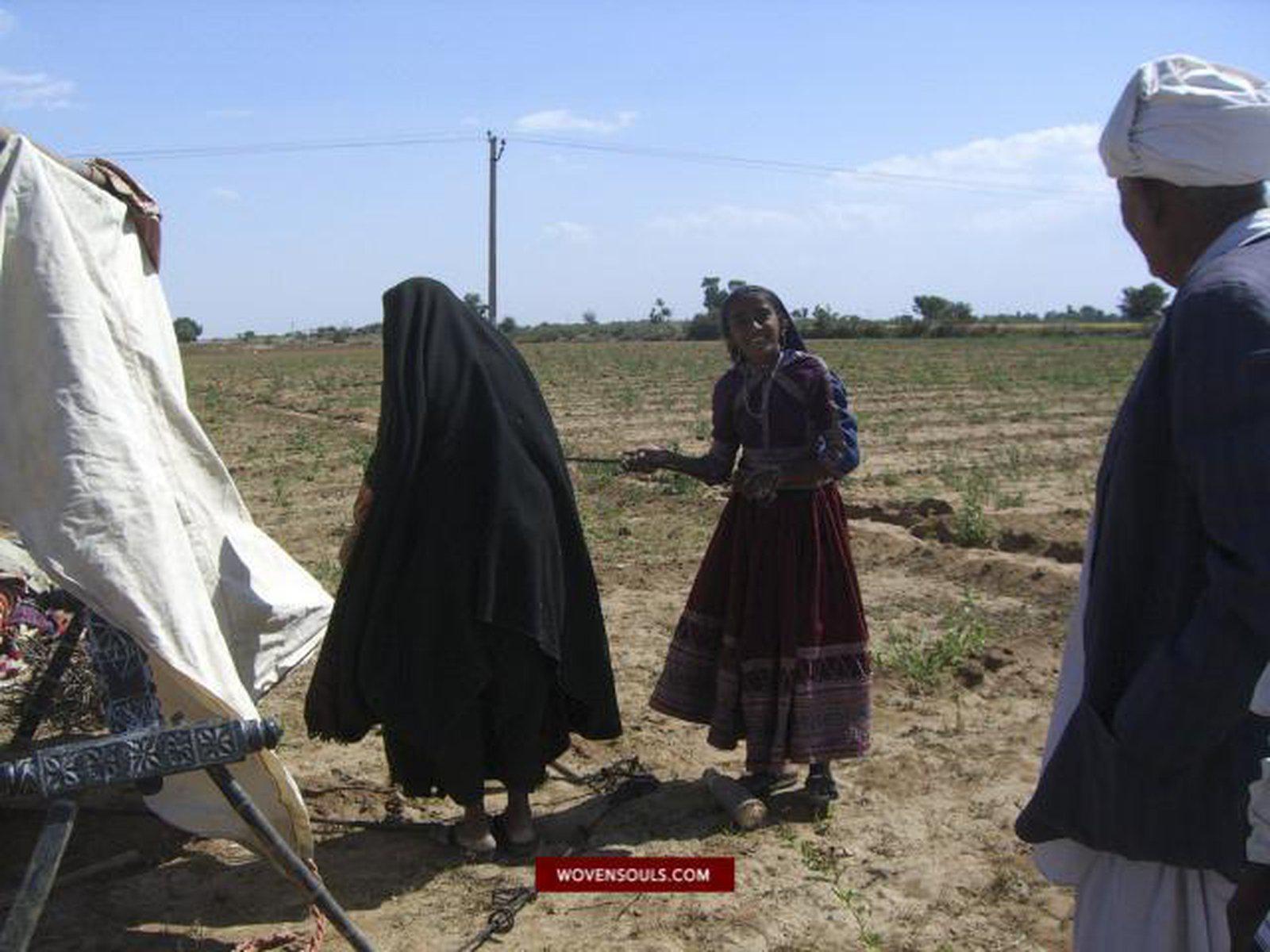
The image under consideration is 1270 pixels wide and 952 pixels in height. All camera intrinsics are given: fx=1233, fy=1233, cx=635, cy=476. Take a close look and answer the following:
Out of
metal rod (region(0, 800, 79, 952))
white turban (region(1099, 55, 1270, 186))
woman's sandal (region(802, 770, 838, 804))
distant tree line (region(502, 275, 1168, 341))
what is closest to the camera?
white turban (region(1099, 55, 1270, 186))

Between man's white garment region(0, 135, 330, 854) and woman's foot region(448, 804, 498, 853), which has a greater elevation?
man's white garment region(0, 135, 330, 854)

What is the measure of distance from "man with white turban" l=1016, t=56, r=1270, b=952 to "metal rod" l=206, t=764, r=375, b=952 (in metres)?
1.53

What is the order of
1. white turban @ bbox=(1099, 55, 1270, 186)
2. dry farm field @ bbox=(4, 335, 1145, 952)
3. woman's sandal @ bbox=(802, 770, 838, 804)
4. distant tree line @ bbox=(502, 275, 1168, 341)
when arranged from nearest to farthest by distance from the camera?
white turban @ bbox=(1099, 55, 1270, 186) < dry farm field @ bbox=(4, 335, 1145, 952) < woman's sandal @ bbox=(802, 770, 838, 804) < distant tree line @ bbox=(502, 275, 1168, 341)

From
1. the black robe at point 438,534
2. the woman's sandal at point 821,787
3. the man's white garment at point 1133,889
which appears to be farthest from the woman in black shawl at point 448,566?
the man's white garment at point 1133,889

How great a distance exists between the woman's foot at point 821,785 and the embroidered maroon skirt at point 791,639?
11 centimetres

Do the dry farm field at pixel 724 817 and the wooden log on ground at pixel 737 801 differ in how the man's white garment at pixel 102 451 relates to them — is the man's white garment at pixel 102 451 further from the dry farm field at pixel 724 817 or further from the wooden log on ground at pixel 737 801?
the wooden log on ground at pixel 737 801

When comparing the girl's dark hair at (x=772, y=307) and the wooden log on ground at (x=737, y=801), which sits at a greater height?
the girl's dark hair at (x=772, y=307)

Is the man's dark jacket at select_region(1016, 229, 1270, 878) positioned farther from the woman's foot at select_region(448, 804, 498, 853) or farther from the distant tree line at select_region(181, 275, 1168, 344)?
the distant tree line at select_region(181, 275, 1168, 344)

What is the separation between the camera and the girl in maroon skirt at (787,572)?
4027 millimetres

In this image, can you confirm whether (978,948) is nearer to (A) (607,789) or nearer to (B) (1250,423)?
(A) (607,789)

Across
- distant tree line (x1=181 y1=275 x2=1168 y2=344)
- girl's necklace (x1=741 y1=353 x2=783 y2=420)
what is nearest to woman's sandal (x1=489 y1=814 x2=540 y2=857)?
girl's necklace (x1=741 y1=353 x2=783 y2=420)

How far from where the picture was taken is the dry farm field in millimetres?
3482

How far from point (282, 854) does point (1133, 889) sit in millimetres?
1676

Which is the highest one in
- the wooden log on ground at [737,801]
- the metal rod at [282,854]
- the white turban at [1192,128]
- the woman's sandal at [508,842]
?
the white turban at [1192,128]
